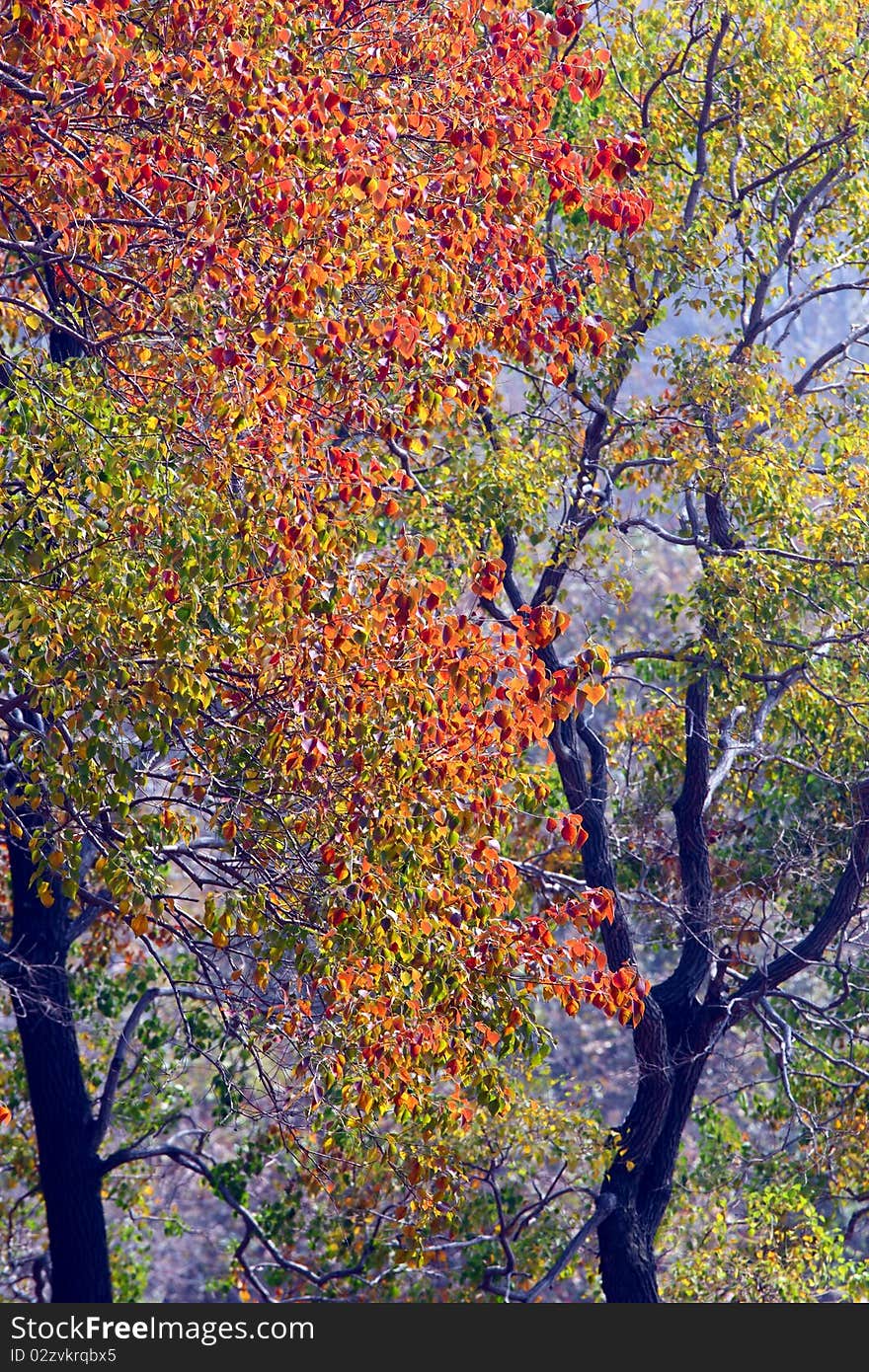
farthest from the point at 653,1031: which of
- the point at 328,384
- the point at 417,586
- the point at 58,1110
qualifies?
the point at 328,384

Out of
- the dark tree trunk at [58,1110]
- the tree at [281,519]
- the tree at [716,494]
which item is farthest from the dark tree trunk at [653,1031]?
the dark tree trunk at [58,1110]

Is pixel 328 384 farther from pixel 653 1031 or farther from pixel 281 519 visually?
pixel 653 1031

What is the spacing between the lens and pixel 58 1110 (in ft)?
38.0

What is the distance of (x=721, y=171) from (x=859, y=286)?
1402mm

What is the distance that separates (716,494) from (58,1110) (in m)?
6.60

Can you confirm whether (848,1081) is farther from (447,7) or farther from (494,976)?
(447,7)

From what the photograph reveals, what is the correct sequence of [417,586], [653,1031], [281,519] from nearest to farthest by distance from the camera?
1. [281,519]
2. [417,586]
3. [653,1031]

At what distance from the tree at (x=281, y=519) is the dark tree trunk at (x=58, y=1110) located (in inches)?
144

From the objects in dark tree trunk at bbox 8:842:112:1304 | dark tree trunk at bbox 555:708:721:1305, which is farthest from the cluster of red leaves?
dark tree trunk at bbox 8:842:112:1304

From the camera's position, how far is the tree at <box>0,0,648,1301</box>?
6340mm

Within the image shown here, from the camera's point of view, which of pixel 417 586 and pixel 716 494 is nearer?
pixel 417 586

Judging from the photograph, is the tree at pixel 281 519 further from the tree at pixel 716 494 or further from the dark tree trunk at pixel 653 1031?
the dark tree trunk at pixel 653 1031

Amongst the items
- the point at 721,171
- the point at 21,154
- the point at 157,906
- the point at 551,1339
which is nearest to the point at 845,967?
the point at 551,1339

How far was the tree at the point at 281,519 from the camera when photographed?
6.34m
